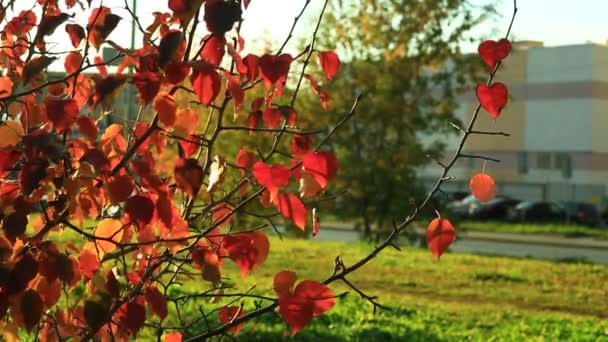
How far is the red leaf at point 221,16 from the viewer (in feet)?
6.63

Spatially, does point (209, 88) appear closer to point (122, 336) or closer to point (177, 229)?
point (177, 229)

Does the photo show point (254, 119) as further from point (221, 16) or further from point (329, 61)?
point (221, 16)

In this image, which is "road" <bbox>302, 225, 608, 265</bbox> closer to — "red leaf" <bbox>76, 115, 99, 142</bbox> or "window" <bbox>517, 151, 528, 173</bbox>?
"window" <bbox>517, 151, 528, 173</bbox>

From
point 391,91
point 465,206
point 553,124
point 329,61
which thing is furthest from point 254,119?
point 553,124

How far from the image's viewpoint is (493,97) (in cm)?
232

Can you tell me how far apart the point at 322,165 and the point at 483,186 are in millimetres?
412

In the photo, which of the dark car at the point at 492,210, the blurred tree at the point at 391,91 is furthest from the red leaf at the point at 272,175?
the dark car at the point at 492,210

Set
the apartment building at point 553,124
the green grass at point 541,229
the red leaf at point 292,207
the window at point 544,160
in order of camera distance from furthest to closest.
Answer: the window at point 544,160, the apartment building at point 553,124, the green grass at point 541,229, the red leaf at point 292,207

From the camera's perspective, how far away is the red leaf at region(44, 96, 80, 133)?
2.08 meters

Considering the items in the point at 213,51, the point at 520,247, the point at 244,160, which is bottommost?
the point at 520,247

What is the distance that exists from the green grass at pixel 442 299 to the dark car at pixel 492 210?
24806mm

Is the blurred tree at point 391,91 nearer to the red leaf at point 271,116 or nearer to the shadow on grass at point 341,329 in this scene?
the shadow on grass at point 341,329

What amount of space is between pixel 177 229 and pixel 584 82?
42201 mm

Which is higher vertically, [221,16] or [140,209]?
[221,16]
